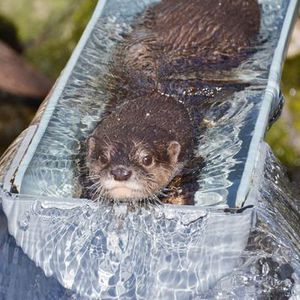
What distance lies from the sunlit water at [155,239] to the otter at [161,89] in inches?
4.8

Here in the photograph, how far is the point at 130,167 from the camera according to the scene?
3744 mm

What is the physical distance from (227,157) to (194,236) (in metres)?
0.44

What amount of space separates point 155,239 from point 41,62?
10.2 feet

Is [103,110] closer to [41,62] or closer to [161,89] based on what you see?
[161,89]

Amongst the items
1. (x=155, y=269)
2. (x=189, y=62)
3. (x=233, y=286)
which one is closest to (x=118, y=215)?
Result: (x=155, y=269)

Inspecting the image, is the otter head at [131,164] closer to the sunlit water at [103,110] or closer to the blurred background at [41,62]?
the sunlit water at [103,110]

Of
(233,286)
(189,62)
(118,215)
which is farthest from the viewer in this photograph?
(189,62)

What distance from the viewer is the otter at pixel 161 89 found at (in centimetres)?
382

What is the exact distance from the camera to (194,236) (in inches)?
138

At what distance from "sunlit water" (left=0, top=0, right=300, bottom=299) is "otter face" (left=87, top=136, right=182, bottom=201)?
75 mm

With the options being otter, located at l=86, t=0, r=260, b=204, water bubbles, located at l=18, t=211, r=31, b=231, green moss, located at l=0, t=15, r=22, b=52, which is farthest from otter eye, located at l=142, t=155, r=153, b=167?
green moss, located at l=0, t=15, r=22, b=52

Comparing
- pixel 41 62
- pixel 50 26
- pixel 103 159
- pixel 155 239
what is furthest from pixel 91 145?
pixel 50 26

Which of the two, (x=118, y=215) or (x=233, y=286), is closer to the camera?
(x=233, y=286)

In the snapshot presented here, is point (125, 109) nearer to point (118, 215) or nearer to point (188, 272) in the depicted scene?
point (118, 215)
